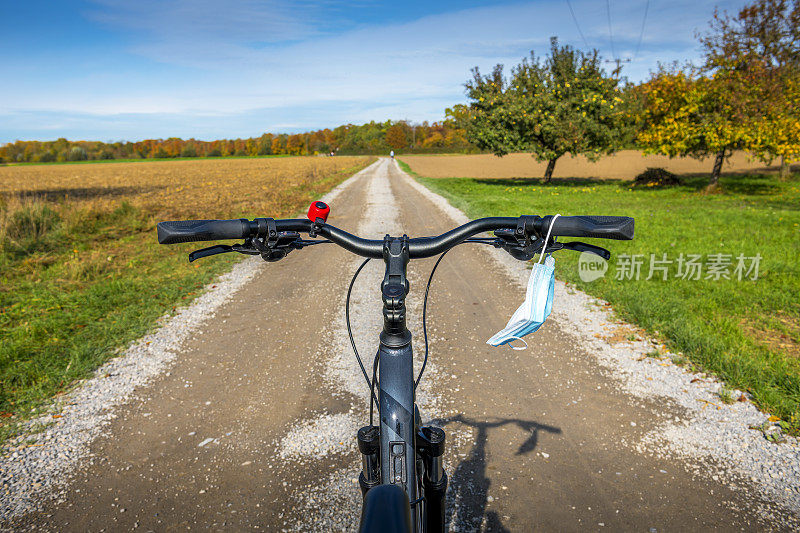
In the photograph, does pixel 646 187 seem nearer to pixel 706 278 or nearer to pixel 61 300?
pixel 706 278

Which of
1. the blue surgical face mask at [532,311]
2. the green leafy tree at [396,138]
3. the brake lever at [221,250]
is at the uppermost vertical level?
the green leafy tree at [396,138]

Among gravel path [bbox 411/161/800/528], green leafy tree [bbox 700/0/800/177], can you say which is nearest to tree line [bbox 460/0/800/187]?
green leafy tree [bbox 700/0/800/177]

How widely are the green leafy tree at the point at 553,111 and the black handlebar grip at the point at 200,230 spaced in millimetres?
23552

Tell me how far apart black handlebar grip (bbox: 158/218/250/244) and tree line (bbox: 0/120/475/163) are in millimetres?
106155

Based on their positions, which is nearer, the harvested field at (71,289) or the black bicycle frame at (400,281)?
the black bicycle frame at (400,281)

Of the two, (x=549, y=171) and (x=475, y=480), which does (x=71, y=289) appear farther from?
(x=549, y=171)

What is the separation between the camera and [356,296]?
21.3ft

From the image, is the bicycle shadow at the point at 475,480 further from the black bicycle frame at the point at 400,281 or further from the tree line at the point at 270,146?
the tree line at the point at 270,146

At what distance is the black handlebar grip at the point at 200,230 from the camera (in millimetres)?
1627

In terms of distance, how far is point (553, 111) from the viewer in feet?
75.8

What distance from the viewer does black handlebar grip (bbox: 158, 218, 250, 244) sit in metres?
1.63

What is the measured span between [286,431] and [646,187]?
26.4 metres

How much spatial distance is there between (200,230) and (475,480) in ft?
7.65

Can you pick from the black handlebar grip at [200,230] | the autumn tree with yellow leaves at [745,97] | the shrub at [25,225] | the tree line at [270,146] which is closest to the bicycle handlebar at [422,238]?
the black handlebar grip at [200,230]
